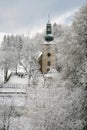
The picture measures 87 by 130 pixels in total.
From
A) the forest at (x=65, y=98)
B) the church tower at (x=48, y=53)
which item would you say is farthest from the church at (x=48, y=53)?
the forest at (x=65, y=98)

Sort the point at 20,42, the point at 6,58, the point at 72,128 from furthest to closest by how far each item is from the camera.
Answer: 1. the point at 20,42
2. the point at 6,58
3. the point at 72,128

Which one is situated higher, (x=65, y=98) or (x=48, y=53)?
(x=48, y=53)

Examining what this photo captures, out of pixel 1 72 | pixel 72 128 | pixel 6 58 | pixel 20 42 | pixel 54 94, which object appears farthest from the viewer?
pixel 20 42

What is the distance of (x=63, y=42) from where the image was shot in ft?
70.1

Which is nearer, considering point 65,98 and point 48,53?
point 65,98

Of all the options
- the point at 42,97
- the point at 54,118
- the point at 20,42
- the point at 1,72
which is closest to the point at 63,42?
the point at 42,97

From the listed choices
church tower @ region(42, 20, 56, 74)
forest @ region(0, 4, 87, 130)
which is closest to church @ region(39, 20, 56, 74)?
church tower @ region(42, 20, 56, 74)

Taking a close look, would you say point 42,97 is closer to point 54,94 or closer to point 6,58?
point 54,94

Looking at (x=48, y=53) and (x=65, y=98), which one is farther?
(x=48, y=53)

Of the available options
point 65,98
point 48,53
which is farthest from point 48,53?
point 65,98

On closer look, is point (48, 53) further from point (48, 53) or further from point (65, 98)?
point (65, 98)

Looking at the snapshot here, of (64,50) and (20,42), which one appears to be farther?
(20,42)

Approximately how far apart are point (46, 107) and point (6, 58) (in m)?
47.1

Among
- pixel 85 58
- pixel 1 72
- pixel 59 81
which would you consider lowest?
pixel 1 72
